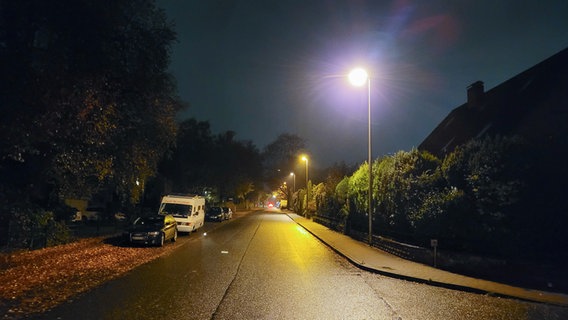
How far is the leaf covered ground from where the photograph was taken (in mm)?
8812

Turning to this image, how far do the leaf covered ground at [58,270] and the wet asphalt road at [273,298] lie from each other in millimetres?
570

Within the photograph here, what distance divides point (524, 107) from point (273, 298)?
18201 mm

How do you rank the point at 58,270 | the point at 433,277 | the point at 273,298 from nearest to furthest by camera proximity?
the point at 273,298 → the point at 433,277 → the point at 58,270

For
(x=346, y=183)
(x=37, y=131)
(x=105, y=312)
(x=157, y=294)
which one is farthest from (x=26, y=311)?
(x=346, y=183)

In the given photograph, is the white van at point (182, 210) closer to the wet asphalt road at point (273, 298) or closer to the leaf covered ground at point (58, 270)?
the leaf covered ground at point (58, 270)

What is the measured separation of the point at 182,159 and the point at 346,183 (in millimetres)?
28364

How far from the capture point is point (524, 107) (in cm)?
2211

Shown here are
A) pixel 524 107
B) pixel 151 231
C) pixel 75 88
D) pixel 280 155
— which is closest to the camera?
pixel 75 88

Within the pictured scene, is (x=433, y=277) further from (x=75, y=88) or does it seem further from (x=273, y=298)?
(x=75, y=88)

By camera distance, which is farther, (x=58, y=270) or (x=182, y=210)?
(x=182, y=210)

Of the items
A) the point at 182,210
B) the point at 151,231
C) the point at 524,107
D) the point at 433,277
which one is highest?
the point at 524,107

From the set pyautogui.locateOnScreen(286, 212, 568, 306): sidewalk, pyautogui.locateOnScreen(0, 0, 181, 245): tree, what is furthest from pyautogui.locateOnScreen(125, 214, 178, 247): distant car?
pyautogui.locateOnScreen(286, 212, 568, 306): sidewalk

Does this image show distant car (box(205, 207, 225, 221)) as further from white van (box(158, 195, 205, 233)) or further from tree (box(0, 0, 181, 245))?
tree (box(0, 0, 181, 245))

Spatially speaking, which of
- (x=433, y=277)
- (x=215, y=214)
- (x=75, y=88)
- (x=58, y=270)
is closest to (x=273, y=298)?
(x=433, y=277)
